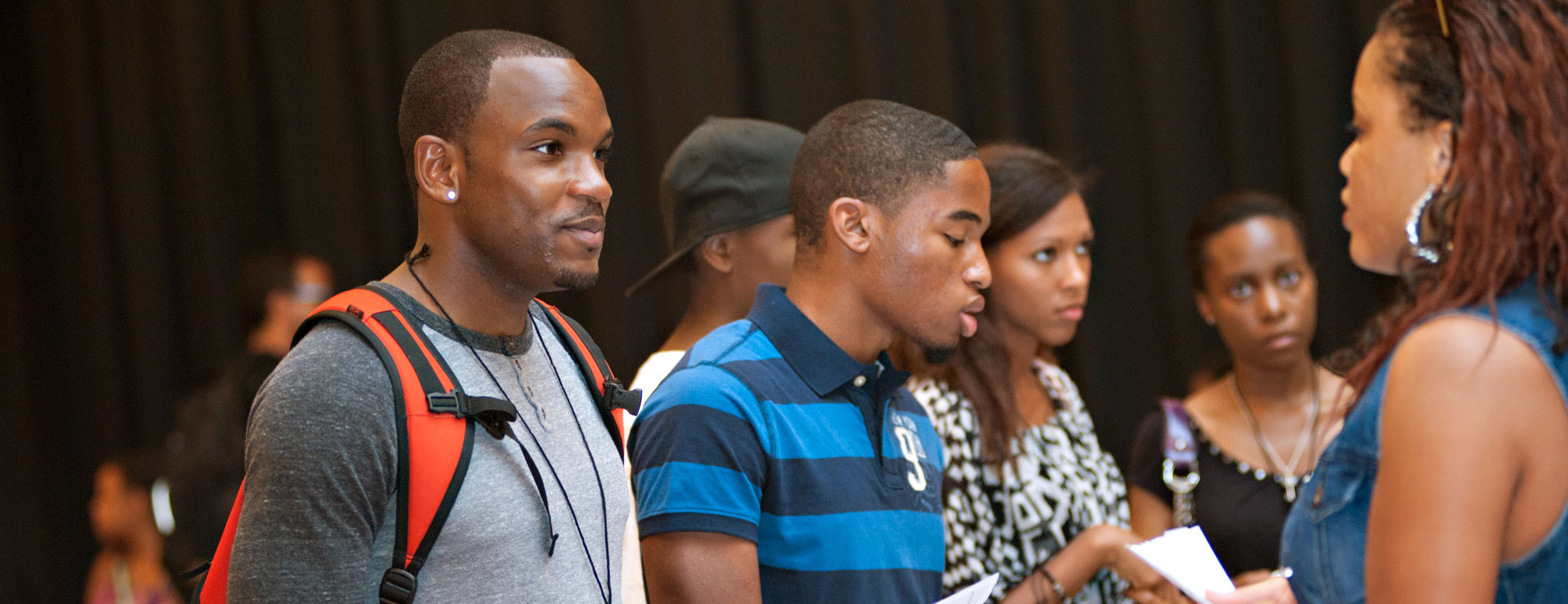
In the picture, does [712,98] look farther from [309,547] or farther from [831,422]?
[309,547]

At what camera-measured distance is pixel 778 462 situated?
1569 mm

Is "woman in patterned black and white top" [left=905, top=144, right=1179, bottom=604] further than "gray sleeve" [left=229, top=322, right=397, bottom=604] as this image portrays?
Yes

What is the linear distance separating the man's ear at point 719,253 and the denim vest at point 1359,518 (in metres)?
1.30

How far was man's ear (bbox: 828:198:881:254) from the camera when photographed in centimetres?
178

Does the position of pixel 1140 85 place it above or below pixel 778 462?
above

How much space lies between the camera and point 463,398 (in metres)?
1.29

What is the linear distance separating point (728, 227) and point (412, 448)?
1.21m

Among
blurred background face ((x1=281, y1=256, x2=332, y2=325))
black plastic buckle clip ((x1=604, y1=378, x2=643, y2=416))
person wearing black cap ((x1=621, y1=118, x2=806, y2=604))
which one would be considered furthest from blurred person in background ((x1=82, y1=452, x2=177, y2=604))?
black plastic buckle clip ((x1=604, y1=378, x2=643, y2=416))

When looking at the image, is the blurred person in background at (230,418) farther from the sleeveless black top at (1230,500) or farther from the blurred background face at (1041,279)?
the sleeveless black top at (1230,500)

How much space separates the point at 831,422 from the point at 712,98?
2.35m

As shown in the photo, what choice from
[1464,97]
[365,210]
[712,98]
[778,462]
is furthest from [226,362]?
[1464,97]

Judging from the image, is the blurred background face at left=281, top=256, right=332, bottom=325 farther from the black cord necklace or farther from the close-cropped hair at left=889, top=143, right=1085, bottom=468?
the black cord necklace

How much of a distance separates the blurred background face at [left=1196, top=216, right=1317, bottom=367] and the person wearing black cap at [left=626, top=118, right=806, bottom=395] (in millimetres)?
1140

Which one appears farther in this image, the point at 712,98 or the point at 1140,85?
the point at 712,98
